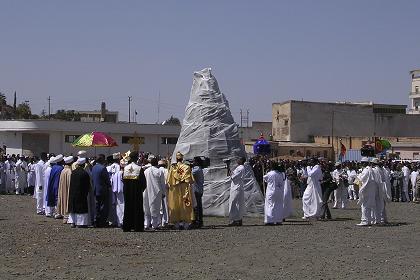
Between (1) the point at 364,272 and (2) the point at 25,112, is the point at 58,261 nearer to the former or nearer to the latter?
(1) the point at 364,272

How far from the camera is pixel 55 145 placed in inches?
2283

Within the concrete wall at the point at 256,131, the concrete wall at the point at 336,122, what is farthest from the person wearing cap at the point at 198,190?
the concrete wall at the point at 256,131

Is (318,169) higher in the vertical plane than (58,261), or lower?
higher

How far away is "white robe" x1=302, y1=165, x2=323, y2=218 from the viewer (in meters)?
22.0

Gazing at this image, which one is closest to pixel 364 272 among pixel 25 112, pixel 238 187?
pixel 238 187

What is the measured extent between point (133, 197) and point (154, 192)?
0.84 m

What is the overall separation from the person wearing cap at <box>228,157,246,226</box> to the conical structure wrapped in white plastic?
1.73 m

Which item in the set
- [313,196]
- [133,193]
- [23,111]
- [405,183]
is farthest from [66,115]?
[133,193]

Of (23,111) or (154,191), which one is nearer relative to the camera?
(154,191)

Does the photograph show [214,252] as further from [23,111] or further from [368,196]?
[23,111]

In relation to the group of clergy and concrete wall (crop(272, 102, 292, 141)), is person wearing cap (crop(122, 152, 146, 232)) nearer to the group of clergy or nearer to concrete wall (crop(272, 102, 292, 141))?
the group of clergy

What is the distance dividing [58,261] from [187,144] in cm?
1128

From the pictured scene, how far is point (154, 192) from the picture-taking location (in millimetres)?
18453

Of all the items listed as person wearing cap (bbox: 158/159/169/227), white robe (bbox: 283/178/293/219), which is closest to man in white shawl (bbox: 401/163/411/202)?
white robe (bbox: 283/178/293/219)
